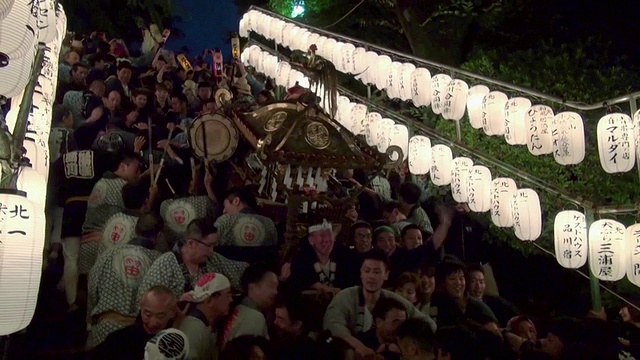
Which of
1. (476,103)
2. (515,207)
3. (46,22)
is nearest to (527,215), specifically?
(515,207)

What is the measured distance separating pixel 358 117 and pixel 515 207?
4.83 metres

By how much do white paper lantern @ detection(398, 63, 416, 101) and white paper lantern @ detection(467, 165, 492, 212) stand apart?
9.95 feet

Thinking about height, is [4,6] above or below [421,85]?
below

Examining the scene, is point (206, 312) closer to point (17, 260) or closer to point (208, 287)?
point (208, 287)

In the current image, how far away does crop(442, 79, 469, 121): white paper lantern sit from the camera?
32.2 ft

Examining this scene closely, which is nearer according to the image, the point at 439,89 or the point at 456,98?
the point at 456,98

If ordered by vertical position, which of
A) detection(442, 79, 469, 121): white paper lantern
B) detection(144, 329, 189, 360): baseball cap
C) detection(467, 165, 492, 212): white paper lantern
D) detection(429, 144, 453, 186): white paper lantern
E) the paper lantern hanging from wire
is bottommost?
detection(144, 329, 189, 360): baseball cap

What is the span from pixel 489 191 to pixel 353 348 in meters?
3.94

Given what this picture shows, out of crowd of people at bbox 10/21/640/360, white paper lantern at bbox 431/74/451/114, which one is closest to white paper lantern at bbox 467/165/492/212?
crowd of people at bbox 10/21/640/360

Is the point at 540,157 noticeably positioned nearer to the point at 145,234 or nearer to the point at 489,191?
the point at 489,191

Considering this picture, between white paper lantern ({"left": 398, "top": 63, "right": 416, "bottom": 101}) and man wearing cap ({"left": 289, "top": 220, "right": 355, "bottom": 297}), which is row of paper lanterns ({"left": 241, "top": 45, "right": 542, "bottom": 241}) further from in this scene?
man wearing cap ({"left": 289, "top": 220, "right": 355, "bottom": 297})

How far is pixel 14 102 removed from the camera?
658 centimetres

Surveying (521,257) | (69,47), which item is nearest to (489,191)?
(521,257)

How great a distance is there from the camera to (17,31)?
15.5ft
